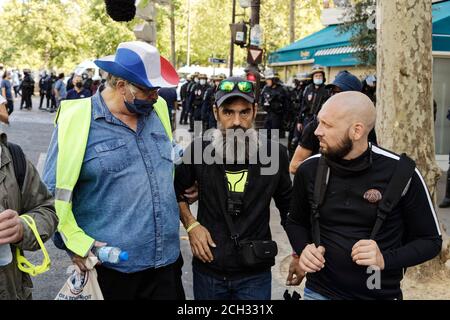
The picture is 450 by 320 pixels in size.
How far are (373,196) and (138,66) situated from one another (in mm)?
1292

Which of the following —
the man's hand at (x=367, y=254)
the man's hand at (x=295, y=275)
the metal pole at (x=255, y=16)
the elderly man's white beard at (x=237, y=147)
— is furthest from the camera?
the metal pole at (x=255, y=16)

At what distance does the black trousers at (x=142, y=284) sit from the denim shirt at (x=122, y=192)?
0.06 meters

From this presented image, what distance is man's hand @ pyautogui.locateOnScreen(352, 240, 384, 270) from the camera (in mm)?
2459

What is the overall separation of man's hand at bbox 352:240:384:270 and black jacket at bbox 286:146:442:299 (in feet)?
0.24

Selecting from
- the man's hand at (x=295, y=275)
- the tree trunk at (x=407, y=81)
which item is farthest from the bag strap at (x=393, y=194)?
the tree trunk at (x=407, y=81)

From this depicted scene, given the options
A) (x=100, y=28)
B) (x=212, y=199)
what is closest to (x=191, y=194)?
(x=212, y=199)

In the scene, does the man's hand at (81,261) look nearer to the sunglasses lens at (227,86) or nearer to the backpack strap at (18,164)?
the backpack strap at (18,164)

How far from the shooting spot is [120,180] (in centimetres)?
281

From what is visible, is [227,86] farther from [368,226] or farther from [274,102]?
[274,102]

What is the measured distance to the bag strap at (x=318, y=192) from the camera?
105 inches

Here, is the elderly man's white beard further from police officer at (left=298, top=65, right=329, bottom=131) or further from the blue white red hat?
police officer at (left=298, top=65, right=329, bottom=131)

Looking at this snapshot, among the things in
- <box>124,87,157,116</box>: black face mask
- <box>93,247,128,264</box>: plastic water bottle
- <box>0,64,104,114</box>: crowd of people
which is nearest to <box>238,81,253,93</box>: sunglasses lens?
<box>124,87,157,116</box>: black face mask
